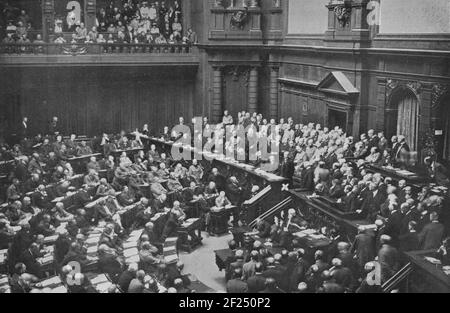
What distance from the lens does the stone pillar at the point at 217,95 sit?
2647 cm

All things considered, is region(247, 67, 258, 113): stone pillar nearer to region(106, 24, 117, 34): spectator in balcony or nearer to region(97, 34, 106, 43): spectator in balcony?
region(106, 24, 117, 34): spectator in balcony

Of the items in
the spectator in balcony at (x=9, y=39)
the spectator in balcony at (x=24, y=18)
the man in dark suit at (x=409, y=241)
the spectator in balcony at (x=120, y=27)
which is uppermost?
the spectator in balcony at (x=24, y=18)

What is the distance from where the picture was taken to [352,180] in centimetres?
1585

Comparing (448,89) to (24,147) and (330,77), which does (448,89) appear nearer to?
(330,77)

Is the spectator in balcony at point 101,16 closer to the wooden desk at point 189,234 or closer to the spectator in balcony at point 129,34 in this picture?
the spectator in balcony at point 129,34

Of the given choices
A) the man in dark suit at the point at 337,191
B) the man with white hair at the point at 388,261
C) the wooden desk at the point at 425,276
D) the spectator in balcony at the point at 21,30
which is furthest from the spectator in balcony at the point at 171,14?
the wooden desk at the point at 425,276

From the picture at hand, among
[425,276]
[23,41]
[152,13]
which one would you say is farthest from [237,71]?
[425,276]

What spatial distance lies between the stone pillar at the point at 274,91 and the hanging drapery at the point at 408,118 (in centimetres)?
854

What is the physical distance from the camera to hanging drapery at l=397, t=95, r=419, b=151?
17672mm

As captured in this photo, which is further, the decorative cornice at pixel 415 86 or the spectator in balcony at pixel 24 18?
the spectator in balcony at pixel 24 18

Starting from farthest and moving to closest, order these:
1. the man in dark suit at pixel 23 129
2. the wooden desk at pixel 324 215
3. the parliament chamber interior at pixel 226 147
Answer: the man in dark suit at pixel 23 129, the wooden desk at pixel 324 215, the parliament chamber interior at pixel 226 147

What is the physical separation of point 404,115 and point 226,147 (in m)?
6.90

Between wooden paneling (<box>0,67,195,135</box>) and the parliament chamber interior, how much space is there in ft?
0.23
